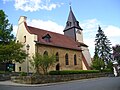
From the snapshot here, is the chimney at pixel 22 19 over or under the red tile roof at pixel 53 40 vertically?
over

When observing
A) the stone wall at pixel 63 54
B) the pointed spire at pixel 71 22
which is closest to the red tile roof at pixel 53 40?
the stone wall at pixel 63 54

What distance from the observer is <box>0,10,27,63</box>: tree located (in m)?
31.7

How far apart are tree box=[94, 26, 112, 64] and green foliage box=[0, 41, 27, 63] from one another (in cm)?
3316

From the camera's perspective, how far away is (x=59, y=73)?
3017 cm

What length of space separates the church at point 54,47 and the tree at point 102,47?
9.44 meters

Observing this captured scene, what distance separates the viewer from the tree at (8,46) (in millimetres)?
31719

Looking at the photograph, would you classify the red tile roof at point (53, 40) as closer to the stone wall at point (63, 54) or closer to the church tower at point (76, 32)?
the stone wall at point (63, 54)

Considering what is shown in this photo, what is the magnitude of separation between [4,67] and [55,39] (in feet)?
44.3

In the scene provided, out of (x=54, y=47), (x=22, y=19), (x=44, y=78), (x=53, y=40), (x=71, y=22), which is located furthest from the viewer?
(x=71, y=22)

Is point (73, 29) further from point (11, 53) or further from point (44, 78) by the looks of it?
point (44, 78)

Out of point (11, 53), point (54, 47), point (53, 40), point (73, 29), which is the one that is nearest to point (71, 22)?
point (73, 29)

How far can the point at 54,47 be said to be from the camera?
4075cm

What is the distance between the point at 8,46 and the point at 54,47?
453 inches

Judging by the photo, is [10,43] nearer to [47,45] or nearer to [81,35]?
[47,45]
